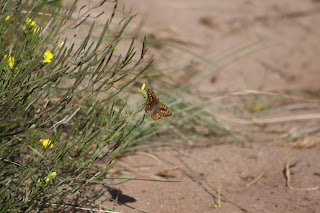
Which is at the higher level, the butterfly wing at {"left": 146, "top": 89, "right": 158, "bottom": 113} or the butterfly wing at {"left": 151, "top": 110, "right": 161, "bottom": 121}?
the butterfly wing at {"left": 146, "top": 89, "right": 158, "bottom": 113}

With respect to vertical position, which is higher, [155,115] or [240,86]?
[240,86]

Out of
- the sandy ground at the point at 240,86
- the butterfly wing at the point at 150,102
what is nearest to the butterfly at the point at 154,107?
the butterfly wing at the point at 150,102

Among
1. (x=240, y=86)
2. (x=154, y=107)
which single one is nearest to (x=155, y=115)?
(x=154, y=107)

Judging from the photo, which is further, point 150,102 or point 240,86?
point 240,86

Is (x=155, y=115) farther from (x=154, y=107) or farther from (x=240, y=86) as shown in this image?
(x=240, y=86)

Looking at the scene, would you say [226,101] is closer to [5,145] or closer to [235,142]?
[235,142]

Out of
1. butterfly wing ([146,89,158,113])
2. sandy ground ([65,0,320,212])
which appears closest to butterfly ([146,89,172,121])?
butterfly wing ([146,89,158,113])

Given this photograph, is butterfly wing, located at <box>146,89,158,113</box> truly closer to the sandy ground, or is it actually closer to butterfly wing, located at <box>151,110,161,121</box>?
butterfly wing, located at <box>151,110,161,121</box>

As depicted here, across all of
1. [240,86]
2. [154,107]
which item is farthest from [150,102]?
[240,86]
